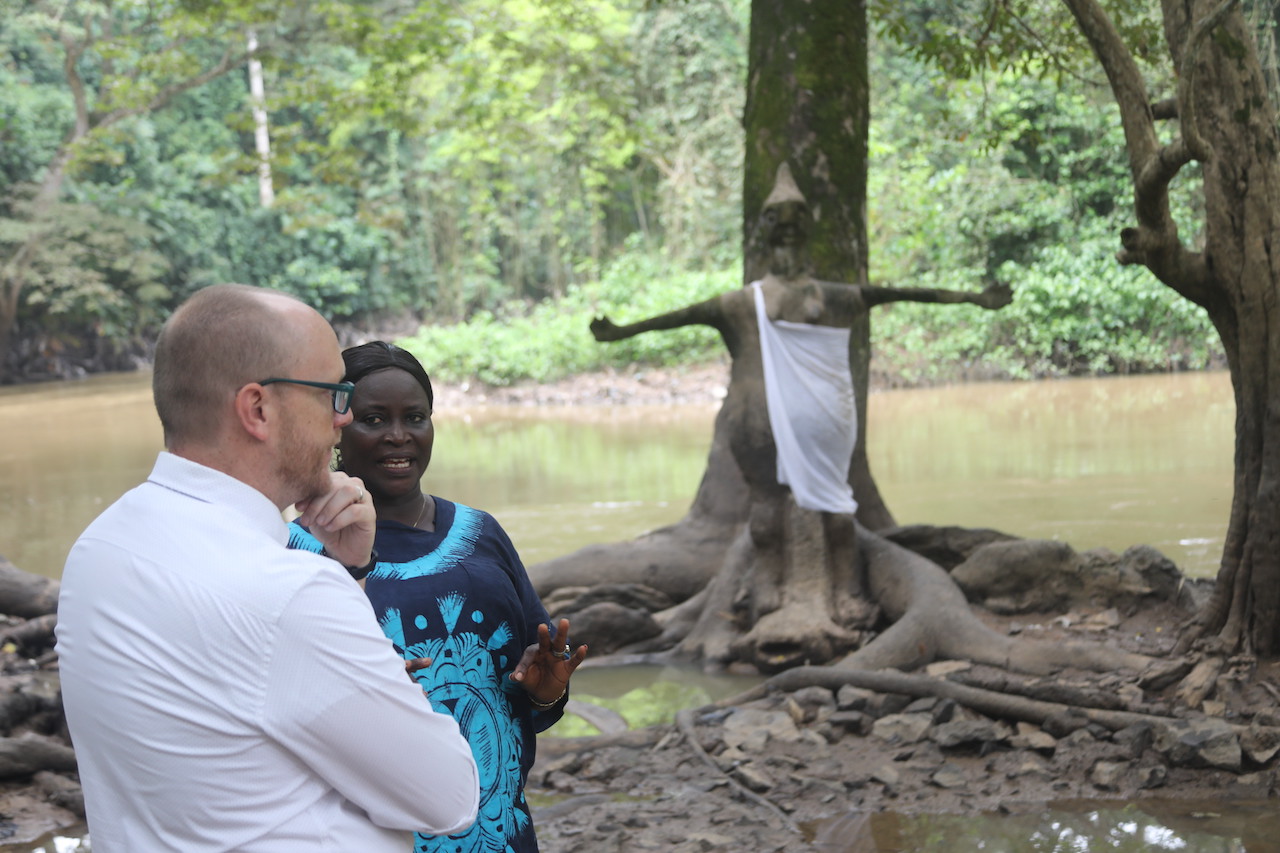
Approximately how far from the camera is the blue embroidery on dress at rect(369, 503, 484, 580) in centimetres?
230

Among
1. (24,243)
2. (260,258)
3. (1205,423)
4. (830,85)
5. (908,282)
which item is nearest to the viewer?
(830,85)

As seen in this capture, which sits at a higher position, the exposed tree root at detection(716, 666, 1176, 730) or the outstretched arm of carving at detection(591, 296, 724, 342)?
the outstretched arm of carving at detection(591, 296, 724, 342)

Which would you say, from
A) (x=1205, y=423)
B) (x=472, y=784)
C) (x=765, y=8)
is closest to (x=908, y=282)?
(x=1205, y=423)

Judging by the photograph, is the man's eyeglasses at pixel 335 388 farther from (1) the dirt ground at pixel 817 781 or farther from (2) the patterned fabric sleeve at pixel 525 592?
(1) the dirt ground at pixel 817 781

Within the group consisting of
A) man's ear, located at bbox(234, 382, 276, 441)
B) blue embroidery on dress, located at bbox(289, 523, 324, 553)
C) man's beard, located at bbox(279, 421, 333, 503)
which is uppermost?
man's ear, located at bbox(234, 382, 276, 441)

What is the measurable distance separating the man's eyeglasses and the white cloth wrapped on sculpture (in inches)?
193

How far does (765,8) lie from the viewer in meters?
7.60

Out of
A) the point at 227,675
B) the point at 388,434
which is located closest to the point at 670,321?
the point at 388,434

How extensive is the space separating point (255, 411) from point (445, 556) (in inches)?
32.9

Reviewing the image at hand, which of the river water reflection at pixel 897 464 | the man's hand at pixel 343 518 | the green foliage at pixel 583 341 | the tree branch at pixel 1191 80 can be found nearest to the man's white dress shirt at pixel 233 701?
the man's hand at pixel 343 518

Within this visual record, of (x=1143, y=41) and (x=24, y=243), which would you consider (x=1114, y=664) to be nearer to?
(x=1143, y=41)

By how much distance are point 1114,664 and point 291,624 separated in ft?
15.9

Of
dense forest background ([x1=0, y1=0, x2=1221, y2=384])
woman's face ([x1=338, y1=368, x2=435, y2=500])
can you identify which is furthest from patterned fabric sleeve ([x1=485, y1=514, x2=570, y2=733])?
dense forest background ([x1=0, y1=0, x2=1221, y2=384])

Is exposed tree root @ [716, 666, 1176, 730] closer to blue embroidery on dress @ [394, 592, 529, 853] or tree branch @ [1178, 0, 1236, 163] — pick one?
tree branch @ [1178, 0, 1236, 163]
